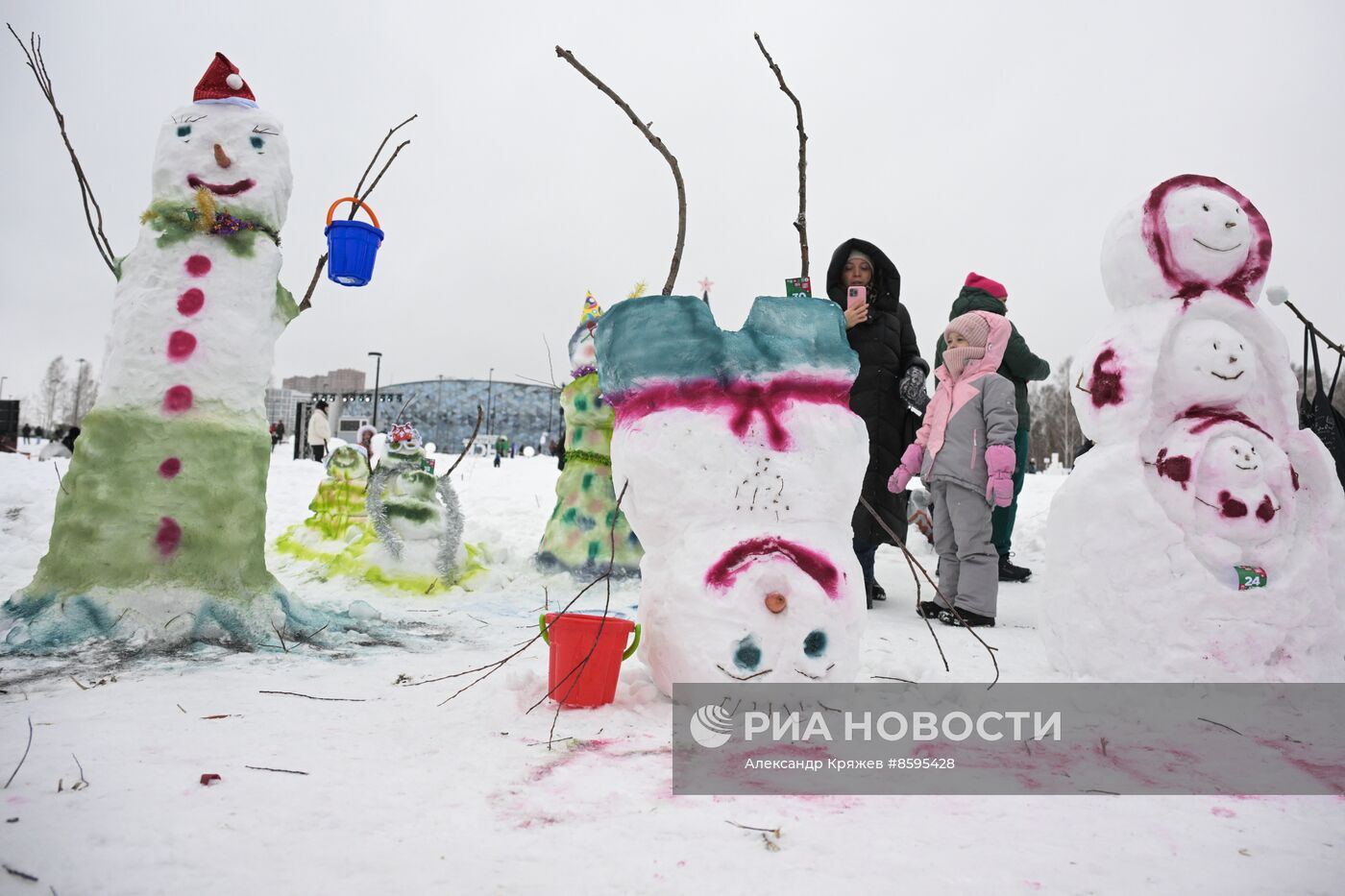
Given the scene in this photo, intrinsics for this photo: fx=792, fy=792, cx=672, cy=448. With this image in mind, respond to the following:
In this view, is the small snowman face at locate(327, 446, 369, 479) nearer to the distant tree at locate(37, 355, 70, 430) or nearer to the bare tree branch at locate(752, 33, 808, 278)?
the bare tree branch at locate(752, 33, 808, 278)

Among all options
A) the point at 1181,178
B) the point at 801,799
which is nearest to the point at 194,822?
the point at 801,799

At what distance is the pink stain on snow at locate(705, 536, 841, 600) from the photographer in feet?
7.91

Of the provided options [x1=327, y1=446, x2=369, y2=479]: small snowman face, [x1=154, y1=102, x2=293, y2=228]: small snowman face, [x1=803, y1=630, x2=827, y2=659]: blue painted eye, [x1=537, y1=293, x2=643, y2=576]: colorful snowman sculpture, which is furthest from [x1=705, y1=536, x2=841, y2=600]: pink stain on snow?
[x1=327, y1=446, x2=369, y2=479]: small snowman face

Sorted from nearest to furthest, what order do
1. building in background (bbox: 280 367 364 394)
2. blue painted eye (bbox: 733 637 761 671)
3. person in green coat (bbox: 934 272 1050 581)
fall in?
blue painted eye (bbox: 733 637 761 671)
person in green coat (bbox: 934 272 1050 581)
building in background (bbox: 280 367 364 394)

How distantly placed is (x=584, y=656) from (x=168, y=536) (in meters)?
2.02

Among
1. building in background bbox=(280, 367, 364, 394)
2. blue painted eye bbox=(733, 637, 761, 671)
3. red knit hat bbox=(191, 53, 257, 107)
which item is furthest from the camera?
building in background bbox=(280, 367, 364, 394)

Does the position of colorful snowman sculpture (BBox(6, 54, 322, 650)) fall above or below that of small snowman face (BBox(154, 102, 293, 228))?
below

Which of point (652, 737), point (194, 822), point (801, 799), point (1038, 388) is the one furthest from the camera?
point (1038, 388)

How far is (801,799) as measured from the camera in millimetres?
1810

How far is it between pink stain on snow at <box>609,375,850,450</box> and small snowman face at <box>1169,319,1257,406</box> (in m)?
1.33

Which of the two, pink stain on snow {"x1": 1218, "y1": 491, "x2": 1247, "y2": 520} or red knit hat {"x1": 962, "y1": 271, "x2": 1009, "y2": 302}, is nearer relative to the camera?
pink stain on snow {"x1": 1218, "y1": 491, "x2": 1247, "y2": 520}

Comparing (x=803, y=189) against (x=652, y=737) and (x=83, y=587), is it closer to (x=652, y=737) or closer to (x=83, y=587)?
(x=652, y=737)

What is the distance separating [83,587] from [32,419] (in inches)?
2293

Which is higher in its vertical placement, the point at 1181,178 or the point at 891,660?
the point at 1181,178
